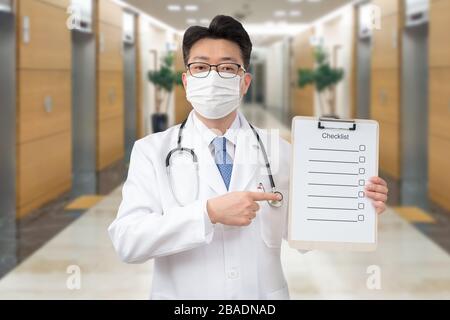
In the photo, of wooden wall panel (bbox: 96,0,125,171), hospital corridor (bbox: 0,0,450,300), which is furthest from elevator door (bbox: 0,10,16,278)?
wooden wall panel (bbox: 96,0,125,171)

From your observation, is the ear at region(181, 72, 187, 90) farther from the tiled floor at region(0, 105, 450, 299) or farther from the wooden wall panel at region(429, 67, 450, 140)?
the wooden wall panel at region(429, 67, 450, 140)

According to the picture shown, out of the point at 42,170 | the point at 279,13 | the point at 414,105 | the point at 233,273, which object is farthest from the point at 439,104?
the point at 233,273

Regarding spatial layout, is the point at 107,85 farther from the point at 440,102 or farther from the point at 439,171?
the point at 439,171

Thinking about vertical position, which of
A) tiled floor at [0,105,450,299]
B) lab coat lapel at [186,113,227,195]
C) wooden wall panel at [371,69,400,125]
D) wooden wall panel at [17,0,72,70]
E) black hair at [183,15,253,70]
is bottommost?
tiled floor at [0,105,450,299]

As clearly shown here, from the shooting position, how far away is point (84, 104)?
9.55m

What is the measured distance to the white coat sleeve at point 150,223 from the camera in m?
1.21

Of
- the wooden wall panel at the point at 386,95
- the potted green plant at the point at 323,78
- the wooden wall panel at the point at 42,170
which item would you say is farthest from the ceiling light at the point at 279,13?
the wooden wall panel at the point at 42,170

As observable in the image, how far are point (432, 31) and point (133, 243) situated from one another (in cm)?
731

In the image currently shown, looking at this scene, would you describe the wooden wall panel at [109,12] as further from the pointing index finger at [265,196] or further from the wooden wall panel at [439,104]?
the pointing index finger at [265,196]

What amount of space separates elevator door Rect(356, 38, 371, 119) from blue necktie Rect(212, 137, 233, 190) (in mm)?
10727

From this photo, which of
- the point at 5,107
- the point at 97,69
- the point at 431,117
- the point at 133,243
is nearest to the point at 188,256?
the point at 133,243

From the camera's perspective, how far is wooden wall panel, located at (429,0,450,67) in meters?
7.30
